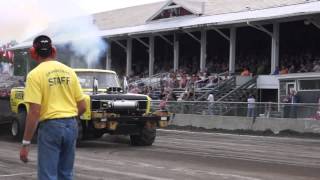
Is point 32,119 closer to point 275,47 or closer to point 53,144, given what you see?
point 53,144

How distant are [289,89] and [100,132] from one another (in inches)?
618

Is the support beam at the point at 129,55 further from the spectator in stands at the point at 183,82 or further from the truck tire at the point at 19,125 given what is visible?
the truck tire at the point at 19,125

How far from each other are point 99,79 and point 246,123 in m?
9.17

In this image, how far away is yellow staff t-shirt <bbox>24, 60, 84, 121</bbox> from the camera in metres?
5.75

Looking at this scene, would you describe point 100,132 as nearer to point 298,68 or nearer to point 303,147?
point 303,147

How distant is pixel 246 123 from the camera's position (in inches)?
941

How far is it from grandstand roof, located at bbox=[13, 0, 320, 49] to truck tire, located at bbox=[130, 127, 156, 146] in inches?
616

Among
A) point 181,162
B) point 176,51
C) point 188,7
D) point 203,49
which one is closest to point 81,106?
point 181,162

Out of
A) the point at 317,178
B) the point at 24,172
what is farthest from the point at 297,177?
the point at 24,172

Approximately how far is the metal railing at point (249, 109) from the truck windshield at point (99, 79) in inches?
166

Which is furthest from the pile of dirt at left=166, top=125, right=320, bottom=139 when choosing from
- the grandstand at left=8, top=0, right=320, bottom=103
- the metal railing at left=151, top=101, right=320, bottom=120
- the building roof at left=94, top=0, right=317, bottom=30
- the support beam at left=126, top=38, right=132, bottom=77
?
the support beam at left=126, top=38, right=132, bottom=77

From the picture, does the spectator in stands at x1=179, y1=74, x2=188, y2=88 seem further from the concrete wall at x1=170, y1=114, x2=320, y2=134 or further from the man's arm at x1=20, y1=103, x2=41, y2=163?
the man's arm at x1=20, y1=103, x2=41, y2=163

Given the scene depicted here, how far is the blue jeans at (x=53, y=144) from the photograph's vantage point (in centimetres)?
573

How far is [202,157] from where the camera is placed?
42.7ft
